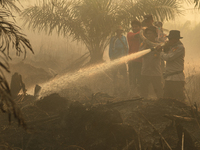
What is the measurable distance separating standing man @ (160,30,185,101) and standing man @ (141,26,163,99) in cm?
51

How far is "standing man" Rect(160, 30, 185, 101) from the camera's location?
3309 millimetres

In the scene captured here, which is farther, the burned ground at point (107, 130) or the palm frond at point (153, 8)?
the palm frond at point (153, 8)

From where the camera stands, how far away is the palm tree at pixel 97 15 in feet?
20.8

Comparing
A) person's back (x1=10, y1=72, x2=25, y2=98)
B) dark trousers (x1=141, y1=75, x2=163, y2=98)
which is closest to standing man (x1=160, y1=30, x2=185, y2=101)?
dark trousers (x1=141, y1=75, x2=163, y2=98)

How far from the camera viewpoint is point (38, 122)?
2.66 m

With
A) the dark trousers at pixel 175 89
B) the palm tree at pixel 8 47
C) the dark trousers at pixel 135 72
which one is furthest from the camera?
the dark trousers at pixel 135 72

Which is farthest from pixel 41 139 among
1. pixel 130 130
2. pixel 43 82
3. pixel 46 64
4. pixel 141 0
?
pixel 46 64

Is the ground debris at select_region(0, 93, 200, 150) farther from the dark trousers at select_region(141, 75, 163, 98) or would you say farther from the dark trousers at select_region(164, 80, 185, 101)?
the dark trousers at select_region(141, 75, 163, 98)

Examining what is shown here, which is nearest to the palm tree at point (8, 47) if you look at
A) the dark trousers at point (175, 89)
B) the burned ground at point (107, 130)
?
the burned ground at point (107, 130)

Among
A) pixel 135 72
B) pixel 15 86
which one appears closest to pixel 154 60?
pixel 135 72

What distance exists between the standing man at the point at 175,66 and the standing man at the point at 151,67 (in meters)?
0.51

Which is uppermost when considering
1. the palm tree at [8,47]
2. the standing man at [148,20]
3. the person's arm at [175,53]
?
the standing man at [148,20]

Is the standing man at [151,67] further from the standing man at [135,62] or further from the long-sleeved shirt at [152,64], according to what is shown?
the standing man at [135,62]

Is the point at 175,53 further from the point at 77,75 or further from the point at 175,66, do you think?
the point at 77,75
